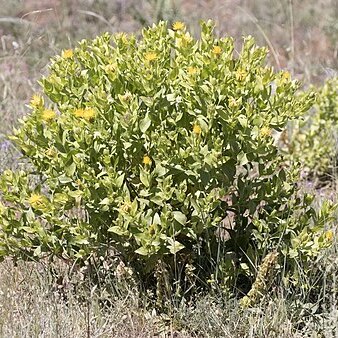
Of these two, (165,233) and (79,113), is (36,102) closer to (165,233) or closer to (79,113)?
(79,113)

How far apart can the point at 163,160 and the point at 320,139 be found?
2098mm

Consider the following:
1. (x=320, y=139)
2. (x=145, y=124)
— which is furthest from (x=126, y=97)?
(x=320, y=139)

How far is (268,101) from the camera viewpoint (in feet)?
9.27

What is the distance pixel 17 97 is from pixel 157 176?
9.37ft

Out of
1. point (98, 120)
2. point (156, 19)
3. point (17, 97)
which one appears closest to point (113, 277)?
point (98, 120)

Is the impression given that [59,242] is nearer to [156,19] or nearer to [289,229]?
[289,229]

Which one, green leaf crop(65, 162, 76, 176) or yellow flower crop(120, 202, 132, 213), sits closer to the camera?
yellow flower crop(120, 202, 132, 213)

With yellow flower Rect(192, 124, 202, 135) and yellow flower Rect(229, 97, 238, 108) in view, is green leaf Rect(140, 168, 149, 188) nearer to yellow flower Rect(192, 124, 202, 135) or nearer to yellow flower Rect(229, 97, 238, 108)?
yellow flower Rect(192, 124, 202, 135)

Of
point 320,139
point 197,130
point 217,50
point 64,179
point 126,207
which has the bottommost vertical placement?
point 320,139

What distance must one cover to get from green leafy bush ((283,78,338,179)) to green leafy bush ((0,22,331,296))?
1.62 m

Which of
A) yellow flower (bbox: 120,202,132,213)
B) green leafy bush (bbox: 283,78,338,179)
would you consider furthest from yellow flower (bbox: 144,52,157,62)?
green leafy bush (bbox: 283,78,338,179)

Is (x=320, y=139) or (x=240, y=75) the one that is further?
(x=320, y=139)

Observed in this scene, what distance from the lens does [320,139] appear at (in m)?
4.65

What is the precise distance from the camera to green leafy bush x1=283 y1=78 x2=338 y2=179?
4.60 m
